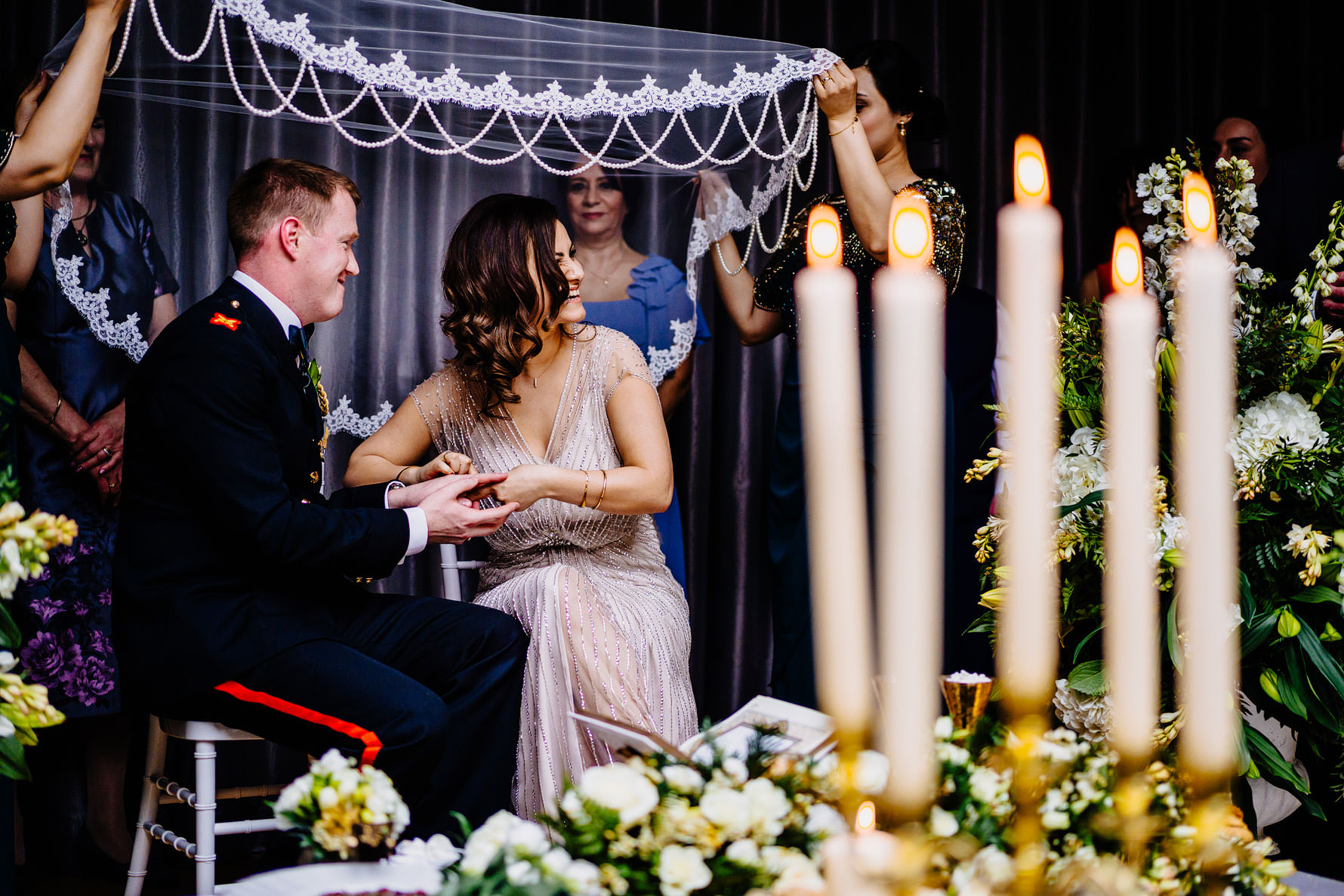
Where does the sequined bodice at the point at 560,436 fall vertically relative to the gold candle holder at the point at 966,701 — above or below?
above

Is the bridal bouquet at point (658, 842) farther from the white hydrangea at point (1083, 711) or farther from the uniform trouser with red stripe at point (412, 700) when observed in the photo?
the uniform trouser with red stripe at point (412, 700)

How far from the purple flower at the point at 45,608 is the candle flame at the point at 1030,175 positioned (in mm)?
2350

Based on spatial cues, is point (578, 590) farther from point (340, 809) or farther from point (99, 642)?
point (340, 809)

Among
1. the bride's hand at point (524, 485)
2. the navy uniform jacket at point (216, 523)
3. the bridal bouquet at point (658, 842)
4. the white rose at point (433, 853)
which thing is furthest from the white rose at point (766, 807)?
the bride's hand at point (524, 485)

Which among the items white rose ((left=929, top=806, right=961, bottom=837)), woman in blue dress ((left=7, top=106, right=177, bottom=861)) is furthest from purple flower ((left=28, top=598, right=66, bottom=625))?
white rose ((left=929, top=806, right=961, bottom=837))

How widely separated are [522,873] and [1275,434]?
4.28ft

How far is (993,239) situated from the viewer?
3.92m

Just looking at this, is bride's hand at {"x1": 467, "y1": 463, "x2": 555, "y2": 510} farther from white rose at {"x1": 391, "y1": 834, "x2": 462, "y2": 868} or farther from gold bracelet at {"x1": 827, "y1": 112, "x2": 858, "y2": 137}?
white rose at {"x1": 391, "y1": 834, "x2": 462, "y2": 868}

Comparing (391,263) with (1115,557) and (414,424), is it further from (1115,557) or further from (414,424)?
(1115,557)

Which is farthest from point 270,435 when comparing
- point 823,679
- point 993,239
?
point 993,239

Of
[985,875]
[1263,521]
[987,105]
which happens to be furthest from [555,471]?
[987,105]

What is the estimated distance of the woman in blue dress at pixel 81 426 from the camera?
239 centimetres

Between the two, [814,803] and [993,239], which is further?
[993,239]

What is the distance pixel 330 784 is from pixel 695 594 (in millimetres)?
2564
